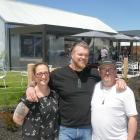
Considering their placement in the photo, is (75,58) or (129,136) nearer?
(129,136)

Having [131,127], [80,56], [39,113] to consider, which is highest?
[80,56]

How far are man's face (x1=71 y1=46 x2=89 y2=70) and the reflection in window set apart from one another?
26.4 metres

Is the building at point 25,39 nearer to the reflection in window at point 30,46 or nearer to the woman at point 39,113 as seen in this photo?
the reflection in window at point 30,46

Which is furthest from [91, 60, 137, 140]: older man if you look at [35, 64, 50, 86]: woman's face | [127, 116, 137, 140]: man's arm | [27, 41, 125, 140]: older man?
[35, 64, 50, 86]: woman's face

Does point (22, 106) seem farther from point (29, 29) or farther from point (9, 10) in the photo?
point (9, 10)

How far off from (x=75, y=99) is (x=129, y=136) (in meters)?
0.67

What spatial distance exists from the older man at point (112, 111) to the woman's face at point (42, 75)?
0.48 meters

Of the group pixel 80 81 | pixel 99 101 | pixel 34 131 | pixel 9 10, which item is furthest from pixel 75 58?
pixel 9 10

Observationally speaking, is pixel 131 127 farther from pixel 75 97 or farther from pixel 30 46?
pixel 30 46

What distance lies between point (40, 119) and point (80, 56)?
0.71 meters

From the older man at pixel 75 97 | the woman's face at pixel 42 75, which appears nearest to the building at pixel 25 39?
the older man at pixel 75 97

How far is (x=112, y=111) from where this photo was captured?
369cm

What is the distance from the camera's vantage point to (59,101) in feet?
13.2

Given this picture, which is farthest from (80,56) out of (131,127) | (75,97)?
(131,127)
